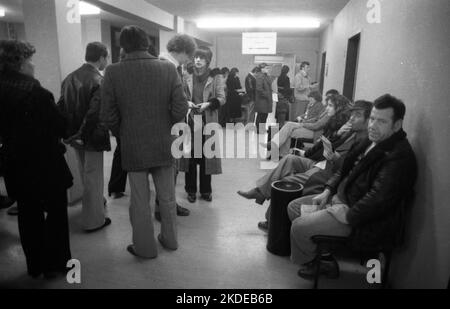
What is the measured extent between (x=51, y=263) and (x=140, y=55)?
4.73ft

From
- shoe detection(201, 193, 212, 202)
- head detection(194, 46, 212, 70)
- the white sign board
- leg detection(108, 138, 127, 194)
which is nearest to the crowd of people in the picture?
head detection(194, 46, 212, 70)

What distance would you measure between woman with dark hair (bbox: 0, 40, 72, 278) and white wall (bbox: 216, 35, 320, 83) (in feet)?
32.8

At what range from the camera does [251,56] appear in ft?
36.8

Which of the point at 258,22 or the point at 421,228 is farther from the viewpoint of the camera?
the point at 258,22

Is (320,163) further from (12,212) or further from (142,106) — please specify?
(12,212)

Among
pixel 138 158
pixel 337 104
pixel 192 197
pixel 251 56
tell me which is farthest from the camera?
pixel 251 56

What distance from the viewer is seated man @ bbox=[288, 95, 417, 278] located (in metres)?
1.61

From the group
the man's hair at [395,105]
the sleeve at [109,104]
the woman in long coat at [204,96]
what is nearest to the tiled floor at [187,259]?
the woman in long coat at [204,96]

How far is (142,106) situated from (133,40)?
1.33ft

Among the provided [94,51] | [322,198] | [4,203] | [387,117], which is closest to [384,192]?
[387,117]

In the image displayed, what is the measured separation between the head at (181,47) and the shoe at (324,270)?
1.82m

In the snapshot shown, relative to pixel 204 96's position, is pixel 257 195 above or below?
below

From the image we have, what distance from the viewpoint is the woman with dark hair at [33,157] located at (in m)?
1.70

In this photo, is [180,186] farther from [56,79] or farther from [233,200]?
[56,79]
